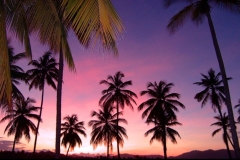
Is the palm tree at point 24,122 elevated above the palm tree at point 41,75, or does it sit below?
below

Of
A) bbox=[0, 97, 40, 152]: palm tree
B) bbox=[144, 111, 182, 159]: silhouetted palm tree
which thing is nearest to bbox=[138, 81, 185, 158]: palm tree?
bbox=[144, 111, 182, 159]: silhouetted palm tree

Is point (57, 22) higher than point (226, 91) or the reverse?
the reverse

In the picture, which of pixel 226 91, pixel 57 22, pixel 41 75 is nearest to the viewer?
pixel 57 22

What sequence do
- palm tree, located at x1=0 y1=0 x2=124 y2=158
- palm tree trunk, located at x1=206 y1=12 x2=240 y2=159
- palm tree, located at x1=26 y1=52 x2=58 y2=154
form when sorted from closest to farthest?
palm tree, located at x1=0 y1=0 x2=124 y2=158
palm tree trunk, located at x1=206 y1=12 x2=240 y2=159
palm tree, located at x1=26 y1=52 x2=58 y2=154

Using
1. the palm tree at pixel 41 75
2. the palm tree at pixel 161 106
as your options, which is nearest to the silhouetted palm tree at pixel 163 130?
the palm tree at pixel 161 106

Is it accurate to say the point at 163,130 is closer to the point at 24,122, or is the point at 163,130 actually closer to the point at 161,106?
the point at 161,106

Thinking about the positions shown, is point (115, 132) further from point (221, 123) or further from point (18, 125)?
point (221, 123)

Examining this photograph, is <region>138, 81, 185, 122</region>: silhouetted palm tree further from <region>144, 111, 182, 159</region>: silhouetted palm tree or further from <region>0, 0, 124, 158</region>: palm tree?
<region>0, 0, 124, 158</region>: palm tree

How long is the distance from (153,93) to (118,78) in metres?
5.88

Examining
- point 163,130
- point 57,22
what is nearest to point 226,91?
point 57,22

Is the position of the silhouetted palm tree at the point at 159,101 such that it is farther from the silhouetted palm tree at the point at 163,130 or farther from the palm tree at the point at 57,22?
the palm tree at the point at 57,22

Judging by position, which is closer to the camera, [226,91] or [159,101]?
[226,91]

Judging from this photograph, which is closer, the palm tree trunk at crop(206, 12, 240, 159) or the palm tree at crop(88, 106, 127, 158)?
the palm tree trunk at crop(206, 12, 240, 159)

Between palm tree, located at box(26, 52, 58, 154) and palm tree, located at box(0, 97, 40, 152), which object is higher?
palm tree, located at box(26, 52, 58, 154)
